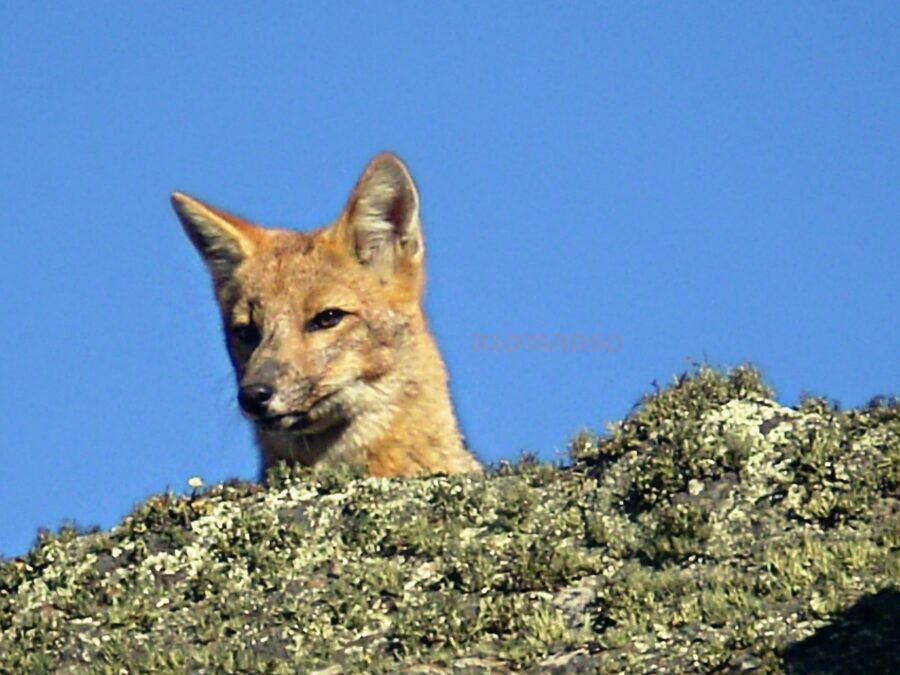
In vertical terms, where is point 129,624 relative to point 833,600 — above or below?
above

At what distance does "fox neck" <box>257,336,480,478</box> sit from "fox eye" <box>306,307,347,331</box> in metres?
0.43

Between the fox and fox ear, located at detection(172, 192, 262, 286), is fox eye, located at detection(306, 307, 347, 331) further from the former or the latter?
fox ear, located at detection(172, 192, 262, 286)

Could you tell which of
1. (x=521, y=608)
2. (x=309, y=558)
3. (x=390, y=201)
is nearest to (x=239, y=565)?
(x=309, y=558)

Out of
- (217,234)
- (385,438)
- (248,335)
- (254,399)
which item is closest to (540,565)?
(254,399)

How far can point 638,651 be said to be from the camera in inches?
278

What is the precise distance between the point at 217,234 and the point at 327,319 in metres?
1.13

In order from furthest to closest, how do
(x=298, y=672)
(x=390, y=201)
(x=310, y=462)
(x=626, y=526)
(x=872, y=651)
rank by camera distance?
(x=390, y=201) < (x=310, y=462) < (x=626, y=526) < (x=298, y=672) < (x=872, y=651)

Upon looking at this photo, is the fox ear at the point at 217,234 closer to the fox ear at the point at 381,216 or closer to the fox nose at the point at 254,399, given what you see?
the fox ear at the point at 381,216

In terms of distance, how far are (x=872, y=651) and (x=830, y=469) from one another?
197 centimetres

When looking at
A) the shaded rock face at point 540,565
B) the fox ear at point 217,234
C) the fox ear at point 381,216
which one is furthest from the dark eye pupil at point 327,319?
the shaded rock face at point 540,565

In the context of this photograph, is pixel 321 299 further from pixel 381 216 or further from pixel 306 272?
pixel 381 216

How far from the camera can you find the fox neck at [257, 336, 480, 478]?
36.9 ft

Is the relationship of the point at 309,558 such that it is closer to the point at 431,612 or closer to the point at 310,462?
the point at 431,612

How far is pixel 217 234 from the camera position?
12.1m
